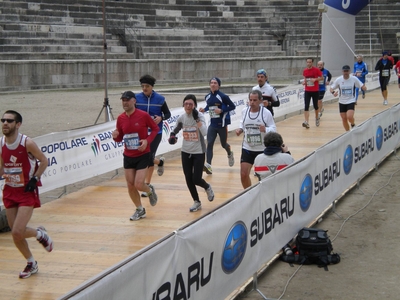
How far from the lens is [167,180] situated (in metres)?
12.8

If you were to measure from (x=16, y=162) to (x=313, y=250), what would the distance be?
140 inches

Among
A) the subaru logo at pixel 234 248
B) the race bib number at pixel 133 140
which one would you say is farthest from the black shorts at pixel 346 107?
the subaru logo at pixel 234 248

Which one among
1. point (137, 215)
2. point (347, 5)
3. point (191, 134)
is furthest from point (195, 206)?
point (347, 5)

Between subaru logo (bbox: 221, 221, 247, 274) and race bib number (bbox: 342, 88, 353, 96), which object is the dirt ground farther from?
race bib number (bbox: 342, 88, 353, 96)

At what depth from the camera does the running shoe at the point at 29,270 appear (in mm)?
7223

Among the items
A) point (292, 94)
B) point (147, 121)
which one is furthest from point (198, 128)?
point (292, 94)

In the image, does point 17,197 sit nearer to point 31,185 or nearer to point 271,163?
point 31,185

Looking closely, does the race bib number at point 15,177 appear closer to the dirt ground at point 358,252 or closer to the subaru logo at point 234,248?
the subaru logo at point 234,248

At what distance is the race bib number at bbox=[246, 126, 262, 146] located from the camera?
32.1ft

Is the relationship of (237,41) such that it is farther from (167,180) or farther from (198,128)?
(198,128)

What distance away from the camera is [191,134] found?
975cm

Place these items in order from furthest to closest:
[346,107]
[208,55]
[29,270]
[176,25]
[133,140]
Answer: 1. [176,25]
2. [208,55]
3. [346,107]
4. [133,140]
5. [29,270]

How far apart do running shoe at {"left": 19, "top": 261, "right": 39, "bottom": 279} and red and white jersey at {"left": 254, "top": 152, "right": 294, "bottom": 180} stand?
114 inches

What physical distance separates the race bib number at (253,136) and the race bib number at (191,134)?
2.44 feet
